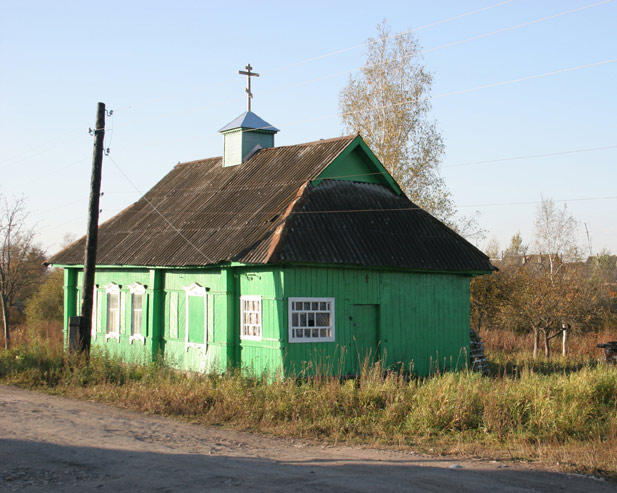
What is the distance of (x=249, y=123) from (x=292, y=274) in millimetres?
8325

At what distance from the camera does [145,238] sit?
19.9 m

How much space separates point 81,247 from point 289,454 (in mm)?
14842

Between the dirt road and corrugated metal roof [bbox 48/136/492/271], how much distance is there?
5.22 m

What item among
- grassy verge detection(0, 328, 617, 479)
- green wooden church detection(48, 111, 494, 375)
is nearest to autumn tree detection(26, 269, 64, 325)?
green wooden church detection(48, 111, 494, 375)

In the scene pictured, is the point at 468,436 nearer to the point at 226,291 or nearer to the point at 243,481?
the point at 243,481

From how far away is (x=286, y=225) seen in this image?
50.9 feet

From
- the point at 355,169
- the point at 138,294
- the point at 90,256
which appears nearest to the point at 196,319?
the point at 138,294

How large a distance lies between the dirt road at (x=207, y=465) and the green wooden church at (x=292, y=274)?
15.4ft

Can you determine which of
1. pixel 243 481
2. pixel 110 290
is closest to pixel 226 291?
pixel 110 290

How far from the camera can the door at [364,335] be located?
16.0m

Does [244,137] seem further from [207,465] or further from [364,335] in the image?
[207,465]

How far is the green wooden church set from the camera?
15.3m

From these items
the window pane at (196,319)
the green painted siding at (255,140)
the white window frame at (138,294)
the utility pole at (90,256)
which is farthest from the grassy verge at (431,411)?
the green painted siding at (255,140)

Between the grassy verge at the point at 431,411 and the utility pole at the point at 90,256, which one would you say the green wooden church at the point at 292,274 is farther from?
the grassy verge at the point at 431,411
